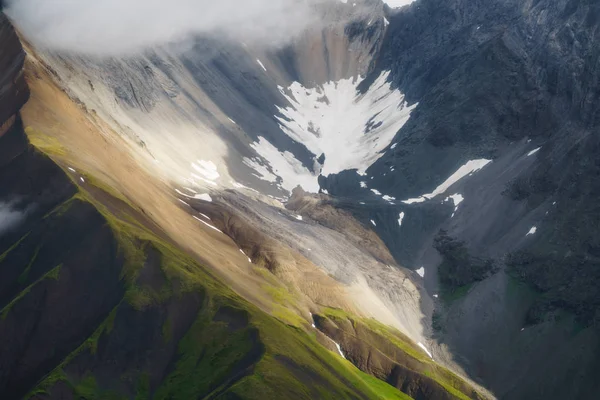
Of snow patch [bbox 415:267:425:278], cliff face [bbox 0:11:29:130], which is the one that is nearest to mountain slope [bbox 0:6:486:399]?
cliff face [bbox 0:11:29:130]

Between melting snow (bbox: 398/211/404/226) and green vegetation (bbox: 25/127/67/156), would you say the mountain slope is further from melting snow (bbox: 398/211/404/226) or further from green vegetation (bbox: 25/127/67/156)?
melting snow (bbox: 398/211/404/226)

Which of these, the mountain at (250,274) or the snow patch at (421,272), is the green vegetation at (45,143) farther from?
the snow patch at (421,272)

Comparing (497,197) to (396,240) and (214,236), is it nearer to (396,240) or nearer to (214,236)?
(396,240)

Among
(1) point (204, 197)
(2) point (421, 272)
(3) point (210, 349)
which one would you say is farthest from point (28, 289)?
(2) point (421, 272)

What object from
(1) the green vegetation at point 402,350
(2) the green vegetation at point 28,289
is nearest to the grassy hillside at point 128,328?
(2) the green vegetation at point 28,289

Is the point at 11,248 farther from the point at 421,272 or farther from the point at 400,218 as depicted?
the point at 400,218

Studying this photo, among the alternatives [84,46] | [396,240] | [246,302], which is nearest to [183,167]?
[84,46]

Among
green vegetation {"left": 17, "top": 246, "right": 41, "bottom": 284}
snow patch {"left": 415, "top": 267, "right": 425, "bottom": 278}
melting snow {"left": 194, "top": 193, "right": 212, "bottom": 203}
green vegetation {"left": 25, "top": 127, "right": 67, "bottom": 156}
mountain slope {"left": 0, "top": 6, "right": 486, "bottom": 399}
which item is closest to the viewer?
mountain slope {"left": 0, "top": 6, "right": 486, "bottom": 399}

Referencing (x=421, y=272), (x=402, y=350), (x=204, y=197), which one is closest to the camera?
(x=402, y=350)

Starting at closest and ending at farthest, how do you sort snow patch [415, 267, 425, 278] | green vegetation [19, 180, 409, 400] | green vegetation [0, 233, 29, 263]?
1. green vegetation [19, 180, 409, 400]
2. green vegetation [0, 233, 29, 263]
3. snow patch [415, 267, 425, 278]

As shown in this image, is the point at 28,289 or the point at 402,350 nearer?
the point at 28,289

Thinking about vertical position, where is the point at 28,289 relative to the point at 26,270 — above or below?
above
